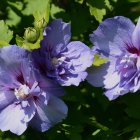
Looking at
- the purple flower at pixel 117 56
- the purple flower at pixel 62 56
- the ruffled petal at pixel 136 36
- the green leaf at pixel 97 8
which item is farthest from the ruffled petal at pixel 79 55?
the green leaf at pixel 97 8

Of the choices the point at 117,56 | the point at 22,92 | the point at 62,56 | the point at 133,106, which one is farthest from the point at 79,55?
the point at 133,106

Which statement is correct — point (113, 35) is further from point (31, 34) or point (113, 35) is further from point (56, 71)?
point (31, 34)

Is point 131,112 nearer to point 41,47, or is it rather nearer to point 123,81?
point 123,81

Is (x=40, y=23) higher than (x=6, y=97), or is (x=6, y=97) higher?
(x=40, y=23)

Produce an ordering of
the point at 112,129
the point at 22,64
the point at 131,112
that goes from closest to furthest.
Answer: the point at 22,64, the point at 131,112, the point at 112,129

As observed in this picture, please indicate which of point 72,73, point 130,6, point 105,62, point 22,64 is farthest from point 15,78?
point 130,6

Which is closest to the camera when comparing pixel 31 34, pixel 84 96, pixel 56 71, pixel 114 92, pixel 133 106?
pixel 31 34
